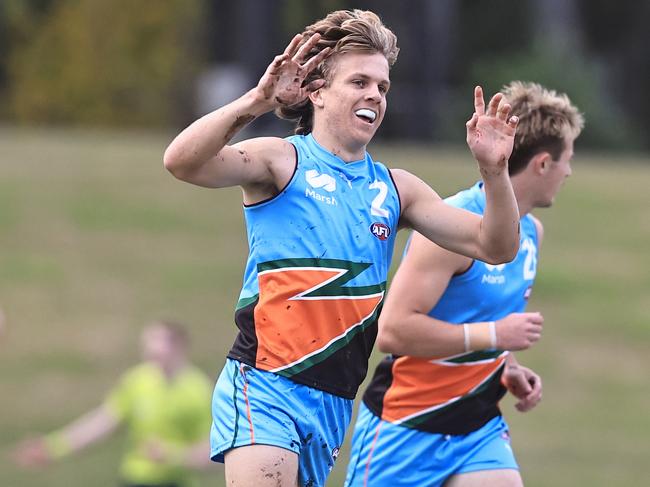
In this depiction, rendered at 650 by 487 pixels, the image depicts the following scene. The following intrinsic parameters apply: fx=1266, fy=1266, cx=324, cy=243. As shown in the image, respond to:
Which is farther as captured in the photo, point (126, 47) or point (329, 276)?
point (126, 47)

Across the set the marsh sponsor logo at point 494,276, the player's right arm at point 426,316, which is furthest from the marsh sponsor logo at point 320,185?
the marsh sponsor logo at point 494,276

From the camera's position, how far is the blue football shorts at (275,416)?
4.40 m

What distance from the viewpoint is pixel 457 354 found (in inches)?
211

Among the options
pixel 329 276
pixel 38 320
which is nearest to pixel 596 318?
pixel 38 320

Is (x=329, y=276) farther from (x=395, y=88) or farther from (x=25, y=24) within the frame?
(x=395, y=88)

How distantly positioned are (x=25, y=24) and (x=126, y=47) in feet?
7.78

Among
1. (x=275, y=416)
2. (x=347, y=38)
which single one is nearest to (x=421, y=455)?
(x=275, y=416)

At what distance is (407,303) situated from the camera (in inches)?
209

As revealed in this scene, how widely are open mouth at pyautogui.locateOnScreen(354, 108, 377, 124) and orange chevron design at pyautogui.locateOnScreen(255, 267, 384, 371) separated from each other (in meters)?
→ 0.55

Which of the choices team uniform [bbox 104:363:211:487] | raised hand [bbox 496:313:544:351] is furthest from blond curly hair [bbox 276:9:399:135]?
team uniform [bbox 104:363:211:487]

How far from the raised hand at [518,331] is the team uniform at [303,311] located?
2.77 ft

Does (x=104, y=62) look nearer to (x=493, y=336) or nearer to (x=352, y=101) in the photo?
(x=493, y=336)

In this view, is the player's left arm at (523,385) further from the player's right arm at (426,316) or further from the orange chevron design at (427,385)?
the player's right arm at (426,316)

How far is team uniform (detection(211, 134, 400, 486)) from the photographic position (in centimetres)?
446
